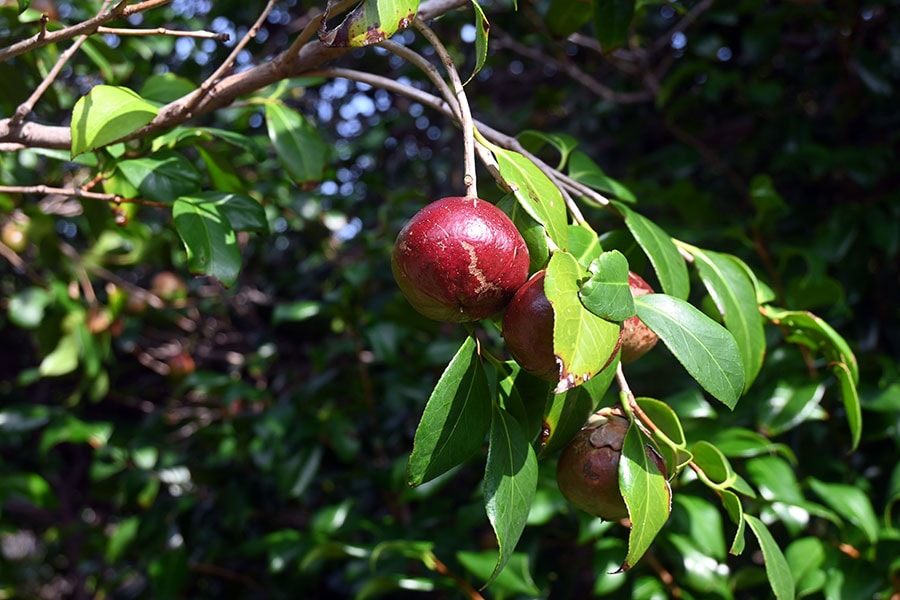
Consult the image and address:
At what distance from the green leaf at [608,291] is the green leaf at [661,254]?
20 centimetres

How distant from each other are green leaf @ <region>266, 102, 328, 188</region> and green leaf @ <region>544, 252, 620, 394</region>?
0.58m

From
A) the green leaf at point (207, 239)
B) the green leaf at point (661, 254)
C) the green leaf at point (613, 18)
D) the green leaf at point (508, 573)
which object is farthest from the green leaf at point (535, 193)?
the green leaf at point (508, 573)

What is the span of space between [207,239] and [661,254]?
Result: 19.1 inches

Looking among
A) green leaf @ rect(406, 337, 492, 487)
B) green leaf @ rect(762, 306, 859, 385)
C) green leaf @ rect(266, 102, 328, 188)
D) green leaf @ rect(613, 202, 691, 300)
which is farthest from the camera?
green leaf @ rect(266, 102, 328, 188)

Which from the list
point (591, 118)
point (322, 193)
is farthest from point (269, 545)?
point (591, 118)

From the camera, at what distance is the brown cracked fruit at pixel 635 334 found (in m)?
0.70

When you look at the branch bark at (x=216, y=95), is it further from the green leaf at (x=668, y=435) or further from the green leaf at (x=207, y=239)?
the green leaf at (x=668, y=435)

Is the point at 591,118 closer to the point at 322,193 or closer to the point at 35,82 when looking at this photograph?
the point at 322,193

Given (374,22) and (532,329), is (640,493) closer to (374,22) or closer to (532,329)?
(532,329)

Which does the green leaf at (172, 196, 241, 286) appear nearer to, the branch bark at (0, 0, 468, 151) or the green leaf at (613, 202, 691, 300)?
the branch bark at (0, 0, 468, 151)

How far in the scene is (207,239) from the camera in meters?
0.89

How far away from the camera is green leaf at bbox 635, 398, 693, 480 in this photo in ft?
2.24

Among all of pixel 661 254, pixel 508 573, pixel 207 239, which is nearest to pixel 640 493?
pixel 661 254

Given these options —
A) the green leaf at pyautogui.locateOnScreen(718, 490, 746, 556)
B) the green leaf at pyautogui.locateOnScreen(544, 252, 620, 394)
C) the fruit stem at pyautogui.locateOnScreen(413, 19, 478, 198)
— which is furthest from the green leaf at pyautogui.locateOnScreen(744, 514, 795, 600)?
the fruit stem at pyautogui.locateOnScreen(413, 19, 478, 198)
